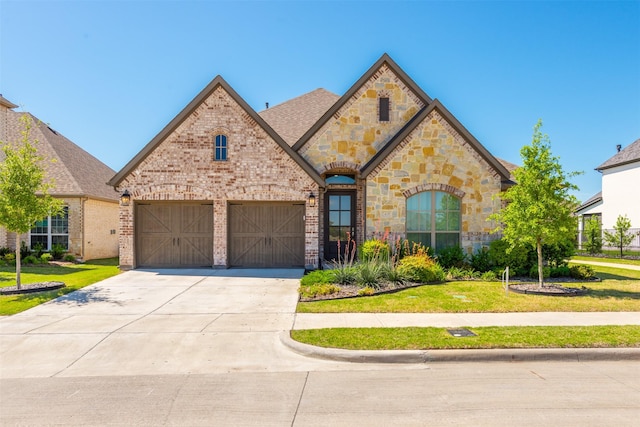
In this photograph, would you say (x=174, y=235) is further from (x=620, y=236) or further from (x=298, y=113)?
(x=620, y=236)

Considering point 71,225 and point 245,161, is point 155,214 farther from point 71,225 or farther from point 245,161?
point 71,225

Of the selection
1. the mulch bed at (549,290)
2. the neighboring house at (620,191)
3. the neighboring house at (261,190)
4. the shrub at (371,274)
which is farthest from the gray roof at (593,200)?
the shrub at (371,274)

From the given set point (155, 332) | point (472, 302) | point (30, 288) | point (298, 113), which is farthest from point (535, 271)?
point (30, 288)

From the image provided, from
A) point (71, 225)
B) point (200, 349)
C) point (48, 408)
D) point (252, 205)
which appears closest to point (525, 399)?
point (200, 349)

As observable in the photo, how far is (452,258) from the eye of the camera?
14.0 meters

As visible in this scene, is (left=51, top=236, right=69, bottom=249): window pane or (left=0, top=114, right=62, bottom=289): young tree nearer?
(left=0, top=114, right=62, bottom=289): young tree

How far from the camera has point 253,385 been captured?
17.2 feet

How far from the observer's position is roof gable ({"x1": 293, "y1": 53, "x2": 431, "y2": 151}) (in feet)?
53.1

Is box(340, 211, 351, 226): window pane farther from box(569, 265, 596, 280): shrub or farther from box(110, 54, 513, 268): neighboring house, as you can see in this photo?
box(569, 265, 596, 280): shrub

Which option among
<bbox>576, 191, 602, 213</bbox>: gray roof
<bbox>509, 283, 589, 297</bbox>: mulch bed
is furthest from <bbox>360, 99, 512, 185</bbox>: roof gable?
<bbox>576, 191, 602, 213</bbox>: gray roof

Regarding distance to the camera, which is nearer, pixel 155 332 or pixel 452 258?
pixel 155 332

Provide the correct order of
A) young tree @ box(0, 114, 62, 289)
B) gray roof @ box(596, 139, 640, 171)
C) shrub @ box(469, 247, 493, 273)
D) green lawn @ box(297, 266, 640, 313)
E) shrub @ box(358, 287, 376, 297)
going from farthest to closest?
gray roof @ box(596, 139, 640, 171) < shrub @ box(469, 247, 493, 273) < young tree @ box(0, 114, 62, 289) < shrub @ box(358, 287, 376, 297) < green lawn @ box(297, 266, 640, 313)

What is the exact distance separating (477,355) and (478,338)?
72 centimetres

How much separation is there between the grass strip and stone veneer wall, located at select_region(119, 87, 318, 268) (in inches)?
316
